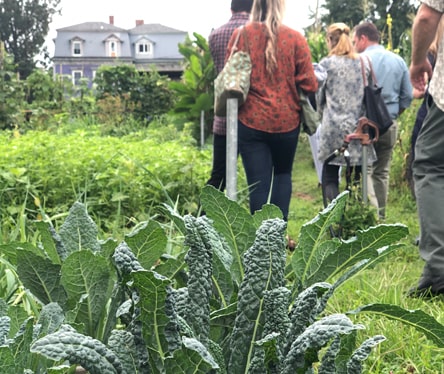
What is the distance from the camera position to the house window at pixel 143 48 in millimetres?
60688

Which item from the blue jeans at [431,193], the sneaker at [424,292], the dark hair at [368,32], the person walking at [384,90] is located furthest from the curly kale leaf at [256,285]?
the dark hair at [368,32]

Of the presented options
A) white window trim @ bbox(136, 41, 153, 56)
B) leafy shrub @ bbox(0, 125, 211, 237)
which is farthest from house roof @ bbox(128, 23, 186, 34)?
leafy shrub @ bbox(0, 125, 211, 237)

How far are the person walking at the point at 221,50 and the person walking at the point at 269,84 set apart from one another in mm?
708

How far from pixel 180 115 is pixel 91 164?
22.3ft

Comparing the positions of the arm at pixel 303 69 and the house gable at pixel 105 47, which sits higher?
the house gable at pixel 105 47

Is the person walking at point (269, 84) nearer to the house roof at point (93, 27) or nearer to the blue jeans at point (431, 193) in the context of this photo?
the blue jeans at point (431, 193)

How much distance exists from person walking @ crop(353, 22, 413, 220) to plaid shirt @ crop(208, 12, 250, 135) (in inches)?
56.2

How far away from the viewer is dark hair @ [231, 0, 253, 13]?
5297 millimetres

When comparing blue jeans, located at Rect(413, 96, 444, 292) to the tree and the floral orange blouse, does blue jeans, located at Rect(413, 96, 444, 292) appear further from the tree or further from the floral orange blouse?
the tree

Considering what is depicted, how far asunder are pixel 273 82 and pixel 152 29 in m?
61.5

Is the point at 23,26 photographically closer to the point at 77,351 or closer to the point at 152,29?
the point at 152,29

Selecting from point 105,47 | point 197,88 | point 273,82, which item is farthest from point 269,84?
point 105,47

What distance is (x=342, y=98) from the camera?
5.65m

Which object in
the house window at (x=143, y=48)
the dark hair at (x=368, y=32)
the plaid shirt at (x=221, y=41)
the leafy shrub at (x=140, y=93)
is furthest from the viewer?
the house window at (x=143, y=48)
